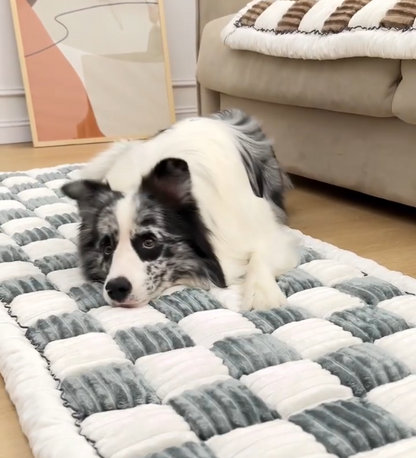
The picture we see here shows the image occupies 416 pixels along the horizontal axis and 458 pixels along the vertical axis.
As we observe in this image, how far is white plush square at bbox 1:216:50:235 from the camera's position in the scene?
6.69 ft

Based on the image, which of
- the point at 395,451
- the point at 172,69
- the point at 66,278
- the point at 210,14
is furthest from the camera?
the point at 172,69

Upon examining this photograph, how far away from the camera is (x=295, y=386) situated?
110 cm

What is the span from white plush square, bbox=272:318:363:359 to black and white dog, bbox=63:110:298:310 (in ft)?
0.50

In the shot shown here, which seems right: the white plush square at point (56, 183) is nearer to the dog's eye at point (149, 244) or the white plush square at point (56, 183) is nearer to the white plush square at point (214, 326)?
the dog's eye at point (149, 244)

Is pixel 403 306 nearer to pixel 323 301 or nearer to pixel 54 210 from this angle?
pixel 323 301

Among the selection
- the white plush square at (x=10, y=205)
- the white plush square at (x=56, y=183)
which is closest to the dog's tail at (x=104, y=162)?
the white plush square at (x=10, y=205)

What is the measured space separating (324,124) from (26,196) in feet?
3.75

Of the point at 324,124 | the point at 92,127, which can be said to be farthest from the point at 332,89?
the point at 92,127

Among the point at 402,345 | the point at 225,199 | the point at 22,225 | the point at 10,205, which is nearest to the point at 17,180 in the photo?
the point at 10,205

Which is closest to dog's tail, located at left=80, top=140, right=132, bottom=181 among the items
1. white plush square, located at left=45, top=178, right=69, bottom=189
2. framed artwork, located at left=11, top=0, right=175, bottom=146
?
white plush square, located at left=45, top=178, right=69, bottom=189

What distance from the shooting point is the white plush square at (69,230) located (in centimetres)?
201

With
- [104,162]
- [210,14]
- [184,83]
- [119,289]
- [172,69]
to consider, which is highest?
[210,14]

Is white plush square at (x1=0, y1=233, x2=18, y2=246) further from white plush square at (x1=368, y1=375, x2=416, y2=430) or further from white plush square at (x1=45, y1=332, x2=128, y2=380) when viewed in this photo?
white plush square at (x1=368, y1=375, x2=416, y2=430)

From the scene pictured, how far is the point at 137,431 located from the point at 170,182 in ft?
2.31
